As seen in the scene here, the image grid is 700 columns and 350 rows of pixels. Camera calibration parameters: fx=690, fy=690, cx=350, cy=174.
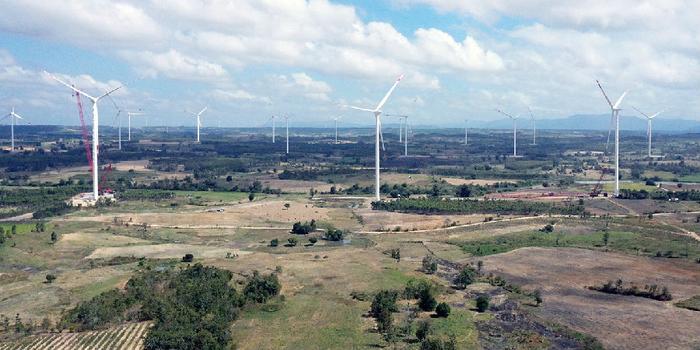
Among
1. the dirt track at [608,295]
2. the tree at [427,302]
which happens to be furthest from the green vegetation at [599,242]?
the tree at [427,302]

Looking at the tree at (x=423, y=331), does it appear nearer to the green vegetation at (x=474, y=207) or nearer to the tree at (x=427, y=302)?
the tree at (x=427, y=302)

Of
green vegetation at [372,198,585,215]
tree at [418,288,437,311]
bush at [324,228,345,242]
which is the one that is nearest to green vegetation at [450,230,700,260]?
bush at [324,228,345,242]

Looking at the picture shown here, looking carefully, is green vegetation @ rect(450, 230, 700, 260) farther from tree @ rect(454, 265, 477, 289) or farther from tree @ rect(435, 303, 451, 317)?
tree @ rect(435, 303, 451, 317)

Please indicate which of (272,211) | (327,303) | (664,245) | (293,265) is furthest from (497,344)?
(272,211)

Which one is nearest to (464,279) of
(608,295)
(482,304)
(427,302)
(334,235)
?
(482,304)

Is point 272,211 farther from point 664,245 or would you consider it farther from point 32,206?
point 664,245

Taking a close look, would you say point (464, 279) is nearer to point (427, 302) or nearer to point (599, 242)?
point (427, 302)
